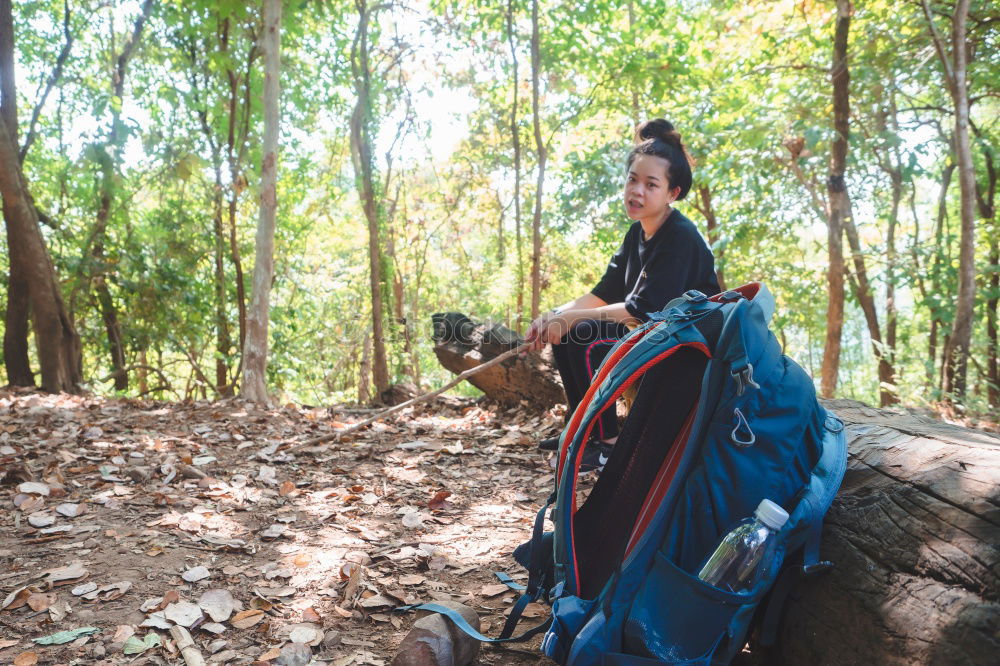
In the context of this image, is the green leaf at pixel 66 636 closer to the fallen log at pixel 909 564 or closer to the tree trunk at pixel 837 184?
the fallen log at pixel 909 564

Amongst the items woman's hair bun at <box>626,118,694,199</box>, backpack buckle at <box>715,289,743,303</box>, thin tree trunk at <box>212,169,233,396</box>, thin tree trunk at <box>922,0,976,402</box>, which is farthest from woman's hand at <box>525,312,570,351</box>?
thin tree trunk at <box>212,169,233,396</box>

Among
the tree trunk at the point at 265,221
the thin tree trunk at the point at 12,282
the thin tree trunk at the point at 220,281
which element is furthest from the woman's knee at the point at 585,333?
the thin tree trunk at the point at 220,281

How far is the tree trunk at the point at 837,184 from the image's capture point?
6.58 m

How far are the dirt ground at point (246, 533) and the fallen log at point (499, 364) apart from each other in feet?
1.24

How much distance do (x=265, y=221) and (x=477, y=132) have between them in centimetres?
791

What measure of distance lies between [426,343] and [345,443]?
412 inches

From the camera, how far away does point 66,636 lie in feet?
6.41

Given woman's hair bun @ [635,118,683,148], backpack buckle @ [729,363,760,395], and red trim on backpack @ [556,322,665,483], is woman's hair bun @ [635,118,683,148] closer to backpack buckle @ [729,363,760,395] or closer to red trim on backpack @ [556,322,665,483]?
red trim on backpack @ [556,322,665,483]

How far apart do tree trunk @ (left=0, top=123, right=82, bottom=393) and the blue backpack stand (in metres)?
6.30

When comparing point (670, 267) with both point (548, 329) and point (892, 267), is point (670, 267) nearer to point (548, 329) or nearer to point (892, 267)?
point (548, 329)

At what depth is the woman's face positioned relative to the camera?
316 cm

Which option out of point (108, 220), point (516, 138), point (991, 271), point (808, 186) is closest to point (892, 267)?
point (991, 271)

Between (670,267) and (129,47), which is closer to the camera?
(670,267)

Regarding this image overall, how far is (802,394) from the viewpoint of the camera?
1785 mm
